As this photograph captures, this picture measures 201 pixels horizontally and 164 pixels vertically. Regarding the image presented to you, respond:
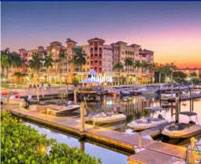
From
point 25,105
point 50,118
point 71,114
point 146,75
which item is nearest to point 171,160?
point 50,118

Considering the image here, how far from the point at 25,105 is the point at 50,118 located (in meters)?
10.1

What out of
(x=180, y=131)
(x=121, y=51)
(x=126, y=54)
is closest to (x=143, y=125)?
(x=180, y=131)

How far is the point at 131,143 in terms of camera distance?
40.0 ft

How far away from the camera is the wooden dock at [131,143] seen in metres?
9.69

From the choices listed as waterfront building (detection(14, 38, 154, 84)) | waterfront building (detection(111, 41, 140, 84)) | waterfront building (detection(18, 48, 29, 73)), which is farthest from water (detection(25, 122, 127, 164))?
waterfront building (detection(18, 48, 29, 73))

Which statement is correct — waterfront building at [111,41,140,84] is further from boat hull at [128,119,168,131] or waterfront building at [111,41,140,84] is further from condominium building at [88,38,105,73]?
boat hull at [128,119,168,131]

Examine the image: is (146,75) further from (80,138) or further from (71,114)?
(80,138)

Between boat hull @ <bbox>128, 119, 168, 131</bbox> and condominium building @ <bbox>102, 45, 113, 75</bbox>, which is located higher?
condominium building @ <bbox>102, 45, 113, 75</bbox>

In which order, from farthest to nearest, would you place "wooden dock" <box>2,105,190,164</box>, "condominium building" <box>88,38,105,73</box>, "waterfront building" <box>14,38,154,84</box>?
1. "waterfront building" <box>14,38,154,84</box>
2. "condominium building" <box>88,38,105,73</box>
3. "wooden dock" <box>2,105,190,164</box>

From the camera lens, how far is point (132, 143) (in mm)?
12188

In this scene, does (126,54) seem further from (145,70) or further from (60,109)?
(60,109)

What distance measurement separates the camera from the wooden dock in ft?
31.8

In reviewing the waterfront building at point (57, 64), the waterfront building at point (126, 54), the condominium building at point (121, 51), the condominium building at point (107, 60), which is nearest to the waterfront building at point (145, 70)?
the waterfront building at point (126, 54)

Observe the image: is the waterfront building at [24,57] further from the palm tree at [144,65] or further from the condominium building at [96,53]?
the palm tree at [144,65]
